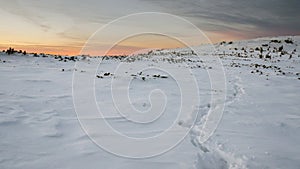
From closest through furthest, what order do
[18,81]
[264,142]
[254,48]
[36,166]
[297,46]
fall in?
1. [36,166]
2. [264,142]
3. [18,81]
4. [297,46]
5. [254,48]

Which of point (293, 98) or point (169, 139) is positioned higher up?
point (293, 98)

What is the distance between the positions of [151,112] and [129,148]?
7.83ft

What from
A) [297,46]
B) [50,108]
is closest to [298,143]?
[50,108]

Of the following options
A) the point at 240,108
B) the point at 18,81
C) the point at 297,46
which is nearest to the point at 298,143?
the point at 240,108

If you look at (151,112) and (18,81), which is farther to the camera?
(18,81)

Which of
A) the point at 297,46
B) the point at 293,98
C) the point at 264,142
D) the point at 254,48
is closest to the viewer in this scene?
the point at 264,142

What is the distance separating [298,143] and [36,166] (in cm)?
468

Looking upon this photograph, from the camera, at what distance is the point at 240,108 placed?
671 centimetres

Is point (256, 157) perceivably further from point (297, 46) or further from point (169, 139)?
point (297, 46)

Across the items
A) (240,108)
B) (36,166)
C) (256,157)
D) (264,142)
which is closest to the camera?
(36,166)

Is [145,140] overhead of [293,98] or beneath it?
beneath

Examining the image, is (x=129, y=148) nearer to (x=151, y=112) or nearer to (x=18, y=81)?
(x=151, y=112)

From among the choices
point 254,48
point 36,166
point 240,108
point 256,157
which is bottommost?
point 36,166

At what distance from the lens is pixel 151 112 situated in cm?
644
